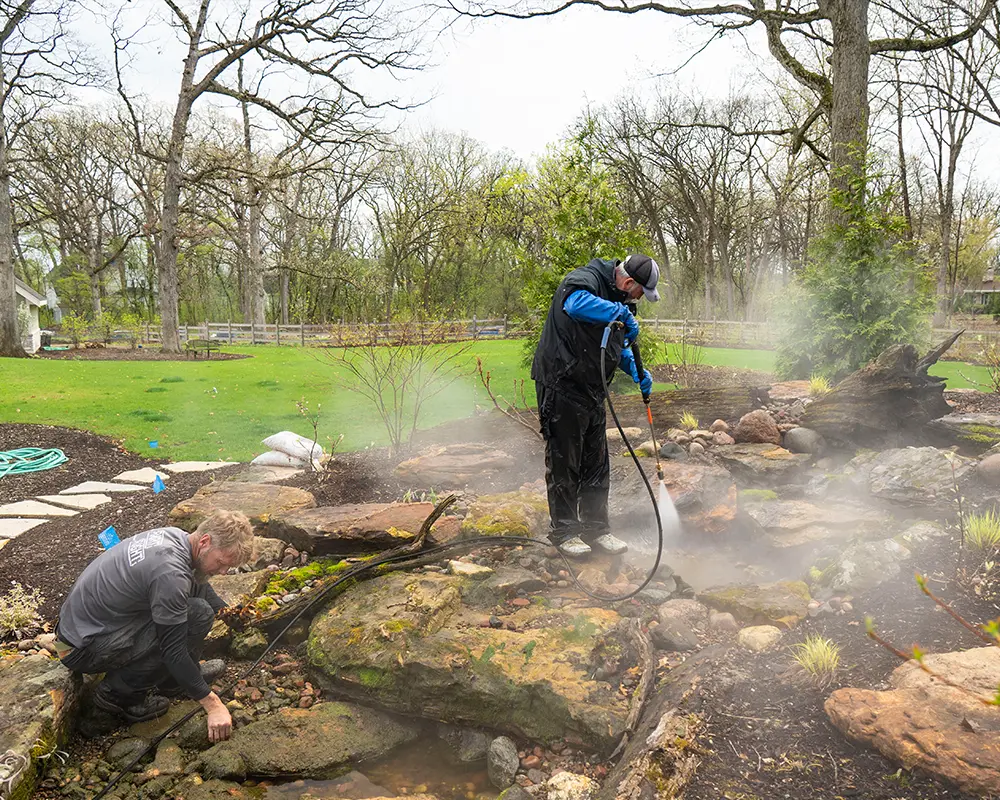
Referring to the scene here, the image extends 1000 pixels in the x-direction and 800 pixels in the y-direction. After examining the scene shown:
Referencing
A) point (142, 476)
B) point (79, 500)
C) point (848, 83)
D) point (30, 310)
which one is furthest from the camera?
point (30, 310)

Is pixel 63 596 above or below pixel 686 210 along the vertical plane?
below

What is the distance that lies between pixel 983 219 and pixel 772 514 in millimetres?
44040

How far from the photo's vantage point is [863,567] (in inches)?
125

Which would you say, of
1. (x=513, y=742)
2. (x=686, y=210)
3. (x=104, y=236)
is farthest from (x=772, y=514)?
(x=104, y=236)

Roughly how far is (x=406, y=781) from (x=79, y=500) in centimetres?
443

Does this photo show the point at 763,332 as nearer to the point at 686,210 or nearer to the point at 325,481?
the point at 686,210

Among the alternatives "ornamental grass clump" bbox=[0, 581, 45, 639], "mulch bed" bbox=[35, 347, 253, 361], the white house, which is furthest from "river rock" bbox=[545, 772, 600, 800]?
the white house

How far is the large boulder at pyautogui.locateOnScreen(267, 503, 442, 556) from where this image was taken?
4012mm

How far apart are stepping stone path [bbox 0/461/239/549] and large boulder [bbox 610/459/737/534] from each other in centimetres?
421

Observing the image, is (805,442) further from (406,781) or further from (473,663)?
(406,781)

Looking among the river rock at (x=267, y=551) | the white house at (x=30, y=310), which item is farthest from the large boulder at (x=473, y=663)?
the white house at (x=30, y=310)

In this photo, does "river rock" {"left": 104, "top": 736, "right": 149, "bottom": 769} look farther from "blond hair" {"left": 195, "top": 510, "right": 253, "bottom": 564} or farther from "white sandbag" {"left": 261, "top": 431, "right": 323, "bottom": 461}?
"white sandbag" {"left": 261, "top": 431, "right": 323, "bottom": 461}

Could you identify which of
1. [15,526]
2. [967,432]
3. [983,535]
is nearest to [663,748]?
[983,535]

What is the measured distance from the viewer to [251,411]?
9180mm
